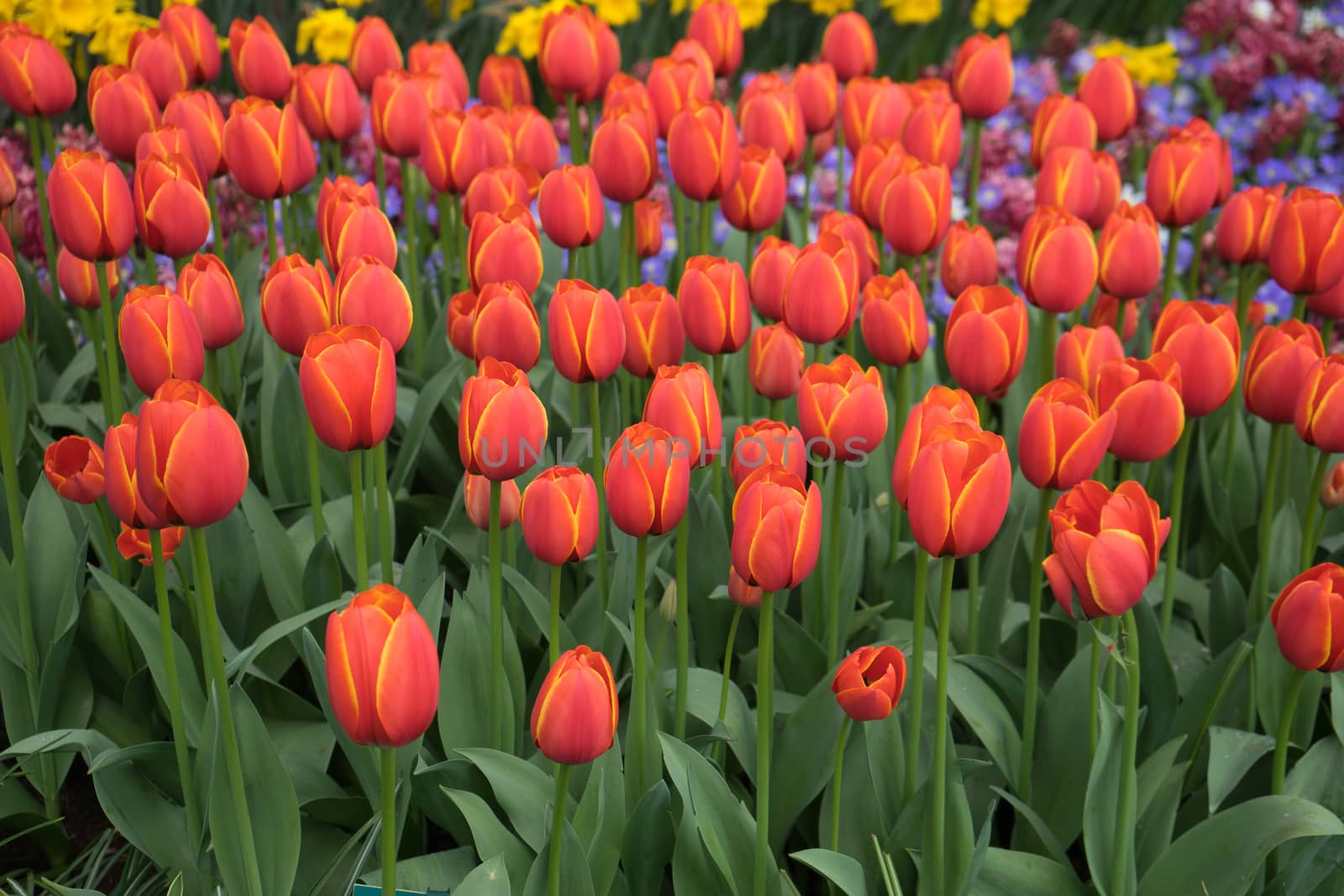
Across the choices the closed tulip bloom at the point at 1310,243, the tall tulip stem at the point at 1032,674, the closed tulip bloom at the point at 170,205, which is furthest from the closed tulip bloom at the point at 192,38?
the closed tulip bloom at the point at 1310,243

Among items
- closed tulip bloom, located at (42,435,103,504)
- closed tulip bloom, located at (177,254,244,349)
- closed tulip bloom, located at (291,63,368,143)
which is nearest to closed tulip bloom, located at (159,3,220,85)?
closed tulip bloom, located at (291,63,368,143)

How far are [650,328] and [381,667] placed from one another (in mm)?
741

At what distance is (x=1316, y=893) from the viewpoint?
5.50 ft

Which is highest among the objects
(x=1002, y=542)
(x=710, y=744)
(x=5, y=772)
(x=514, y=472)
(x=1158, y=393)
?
(x=1158, y=393)

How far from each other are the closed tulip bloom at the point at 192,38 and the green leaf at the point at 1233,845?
7.27ft

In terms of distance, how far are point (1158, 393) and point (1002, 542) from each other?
485mm

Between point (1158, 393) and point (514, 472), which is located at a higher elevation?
point (1158, 393)

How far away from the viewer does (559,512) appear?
4.51 ft

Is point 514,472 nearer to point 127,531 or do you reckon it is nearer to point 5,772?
point 127,531

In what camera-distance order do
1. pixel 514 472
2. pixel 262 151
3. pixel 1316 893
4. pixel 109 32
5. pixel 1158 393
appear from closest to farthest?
1. pixel 514 472
2. pixel 1158 393
3. pixel 1316 893
4. pixel 262 151
5. pixel 109 32

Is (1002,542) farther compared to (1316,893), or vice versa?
(1002,542)

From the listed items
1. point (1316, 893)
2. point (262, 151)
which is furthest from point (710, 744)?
point (262, 151)

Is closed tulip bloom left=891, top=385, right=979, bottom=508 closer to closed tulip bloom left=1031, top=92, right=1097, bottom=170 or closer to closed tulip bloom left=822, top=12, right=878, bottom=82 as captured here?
closed tulip bloom left=1031, top=92, right=1097, bottom=170

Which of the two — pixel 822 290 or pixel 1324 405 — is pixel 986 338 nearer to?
pixel 822 290
